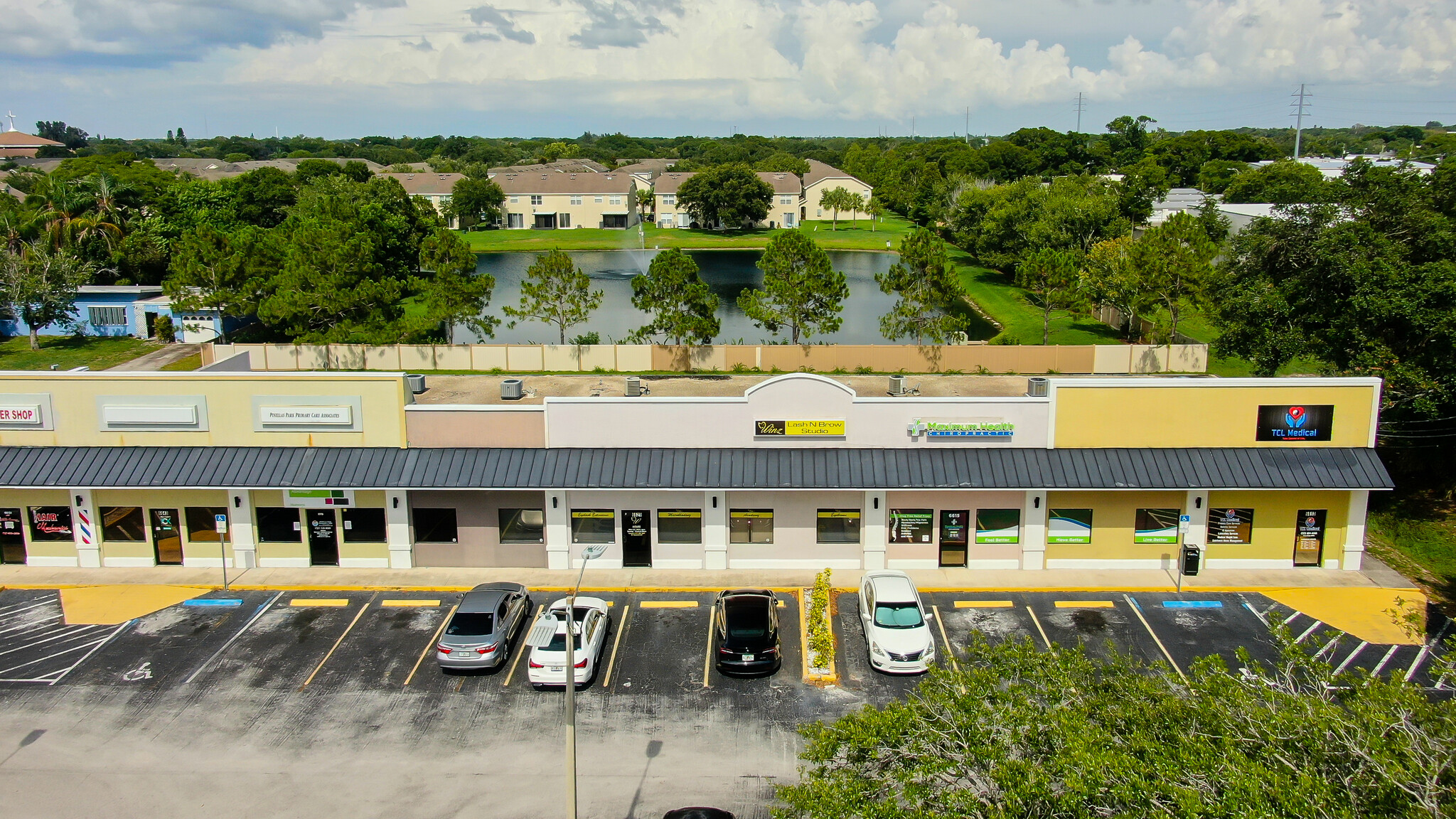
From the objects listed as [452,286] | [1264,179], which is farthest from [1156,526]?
[1264,179]

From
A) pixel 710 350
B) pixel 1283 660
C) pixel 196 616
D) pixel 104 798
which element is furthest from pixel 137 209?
pixel 1283 660

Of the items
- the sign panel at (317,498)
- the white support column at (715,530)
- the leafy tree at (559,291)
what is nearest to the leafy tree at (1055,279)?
the leafy tree at (559,291)

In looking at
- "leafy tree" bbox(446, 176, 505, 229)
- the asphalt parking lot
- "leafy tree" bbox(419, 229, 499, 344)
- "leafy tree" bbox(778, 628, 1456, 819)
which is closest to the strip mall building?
the asphalt parking lot

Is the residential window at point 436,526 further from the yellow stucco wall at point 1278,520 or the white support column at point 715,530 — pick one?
the yellow stucco wall at point 1278,520

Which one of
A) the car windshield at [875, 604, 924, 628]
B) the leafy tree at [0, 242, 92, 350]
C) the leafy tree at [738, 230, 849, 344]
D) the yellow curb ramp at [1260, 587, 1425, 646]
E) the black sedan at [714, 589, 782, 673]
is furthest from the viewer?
the leafy tree at [0, 242, 92, 350]

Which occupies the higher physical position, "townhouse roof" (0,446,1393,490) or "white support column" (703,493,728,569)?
"townhouse roof" (0,446,1393,490)

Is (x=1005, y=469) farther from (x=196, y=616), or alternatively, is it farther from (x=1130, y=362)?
(x=1130, y=362)

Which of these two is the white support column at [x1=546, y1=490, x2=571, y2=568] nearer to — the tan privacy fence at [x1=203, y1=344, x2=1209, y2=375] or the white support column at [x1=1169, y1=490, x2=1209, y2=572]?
the white support column at [x1=1169, y1=490, x2=1209, y2=572]
